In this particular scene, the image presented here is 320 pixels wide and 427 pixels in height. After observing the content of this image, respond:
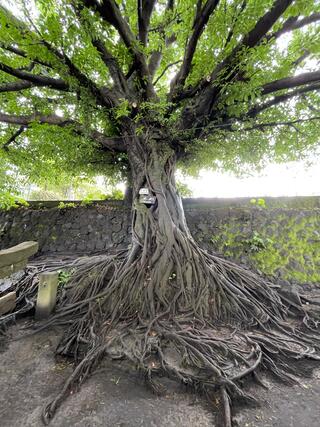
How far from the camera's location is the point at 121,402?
1360mm

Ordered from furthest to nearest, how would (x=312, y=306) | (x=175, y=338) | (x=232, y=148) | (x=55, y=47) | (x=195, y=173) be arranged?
(x=195, y=173)
(x=232, y=148)
(x=312, y=306)
(x=55, y=47)
(x=175, y=338)

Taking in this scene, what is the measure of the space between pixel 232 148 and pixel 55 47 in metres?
3.12

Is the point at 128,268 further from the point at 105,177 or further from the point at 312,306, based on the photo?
the point at 105,177

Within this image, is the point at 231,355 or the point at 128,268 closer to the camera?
the point at 231,355

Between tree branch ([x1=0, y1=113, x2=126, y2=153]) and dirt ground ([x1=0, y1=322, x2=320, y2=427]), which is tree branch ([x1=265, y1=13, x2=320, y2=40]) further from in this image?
dirt ground ([x1=0, y1=322, x2=320, y2=427])

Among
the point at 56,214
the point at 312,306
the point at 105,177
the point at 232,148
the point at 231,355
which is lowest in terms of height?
the point at 312,306

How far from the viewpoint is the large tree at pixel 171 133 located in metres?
1.87

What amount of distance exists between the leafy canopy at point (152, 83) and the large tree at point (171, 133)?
0.02 metres

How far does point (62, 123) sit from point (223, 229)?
373 centimetres

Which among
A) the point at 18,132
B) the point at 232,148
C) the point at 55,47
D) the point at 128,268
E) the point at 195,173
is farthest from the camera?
the point at 195,173

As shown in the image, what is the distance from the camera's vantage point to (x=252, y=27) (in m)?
2.24

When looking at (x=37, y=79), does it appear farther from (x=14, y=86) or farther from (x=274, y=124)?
(x=274, y=124)

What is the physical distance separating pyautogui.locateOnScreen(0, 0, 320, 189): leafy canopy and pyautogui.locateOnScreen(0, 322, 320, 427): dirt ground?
9.63 ft

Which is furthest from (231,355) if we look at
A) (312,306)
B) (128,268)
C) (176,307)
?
(312,306)
